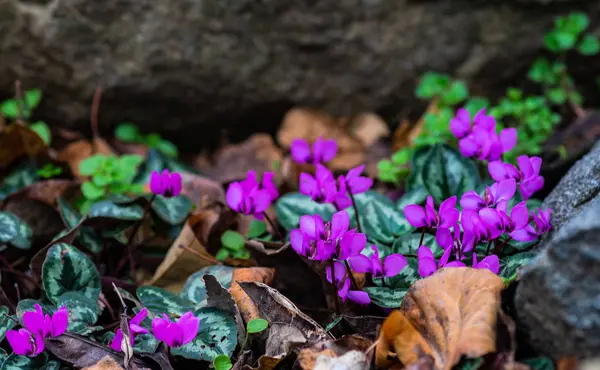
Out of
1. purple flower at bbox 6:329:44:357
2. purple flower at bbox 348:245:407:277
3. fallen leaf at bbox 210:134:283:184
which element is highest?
purple flower at bbox 348:245:407:277

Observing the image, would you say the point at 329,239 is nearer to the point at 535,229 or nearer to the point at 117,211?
the point at 535,229

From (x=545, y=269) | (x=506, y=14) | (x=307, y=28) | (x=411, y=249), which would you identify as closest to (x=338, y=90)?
(x=307, y=28)

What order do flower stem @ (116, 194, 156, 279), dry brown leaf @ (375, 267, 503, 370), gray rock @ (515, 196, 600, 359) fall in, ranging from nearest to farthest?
gray rock @ (515, 196, 600, 359) < dry brown leaf @ (375, 267, 503, 370) < flower stem @ (116, 194, 156, 279)

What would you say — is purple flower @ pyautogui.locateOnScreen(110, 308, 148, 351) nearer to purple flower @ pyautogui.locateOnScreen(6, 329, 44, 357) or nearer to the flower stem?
purple flower @ pyautogui.locateOnScreen(6, 329, 44, 357)

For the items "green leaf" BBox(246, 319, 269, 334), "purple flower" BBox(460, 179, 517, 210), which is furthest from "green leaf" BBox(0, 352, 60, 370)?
"purple flower" BBox(460, 179, 517, 210)

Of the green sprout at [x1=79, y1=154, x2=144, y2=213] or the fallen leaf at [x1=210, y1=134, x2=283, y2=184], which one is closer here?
the green sprout at [x1=79, y1=154, x2=144, y2=213]

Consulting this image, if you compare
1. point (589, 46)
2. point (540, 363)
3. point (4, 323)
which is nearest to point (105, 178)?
point (4, 323)
